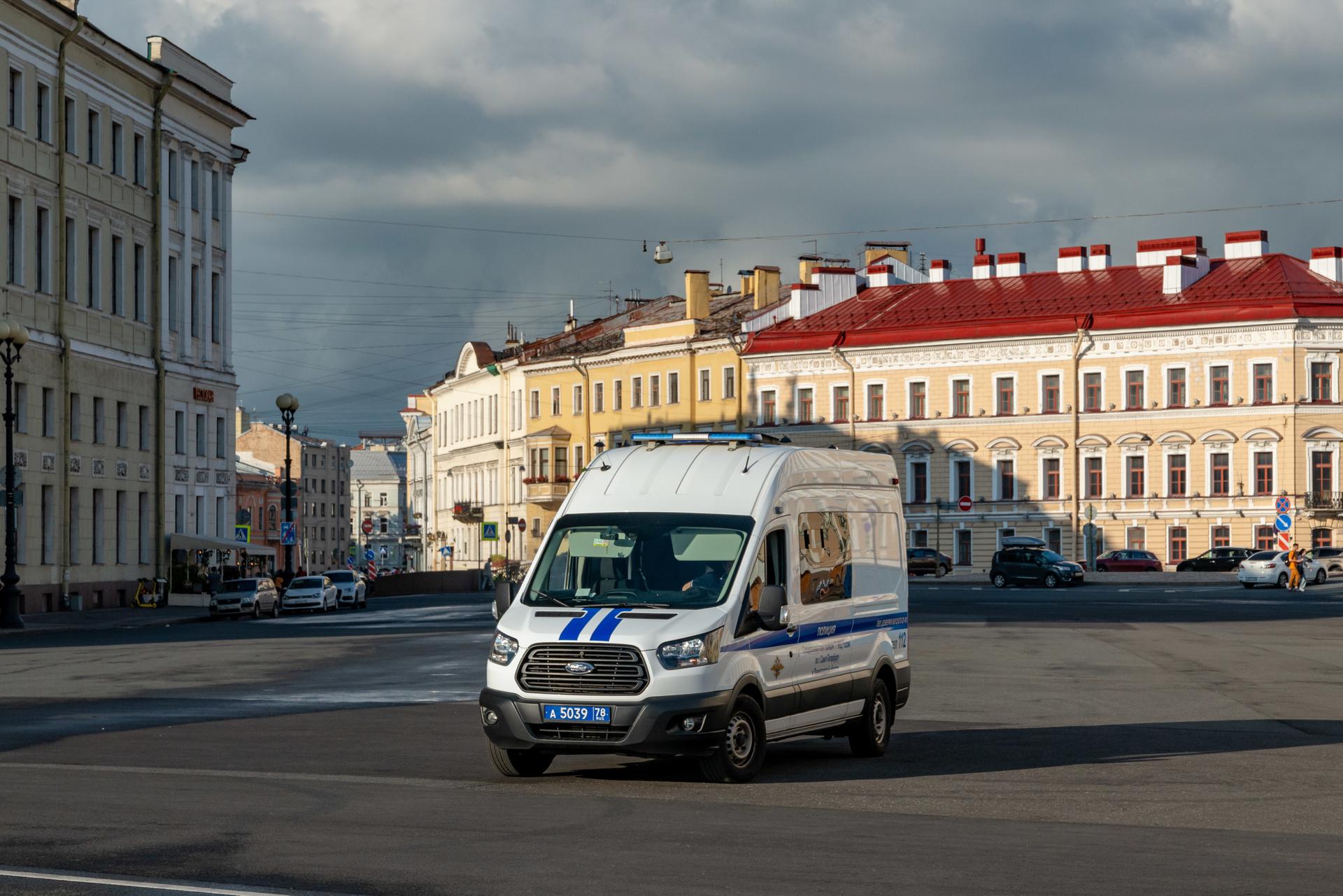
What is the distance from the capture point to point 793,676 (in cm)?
1416

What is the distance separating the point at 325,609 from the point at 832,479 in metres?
49.0

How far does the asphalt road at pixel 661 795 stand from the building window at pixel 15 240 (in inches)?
1105

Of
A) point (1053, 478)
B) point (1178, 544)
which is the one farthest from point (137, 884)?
point (1053, 478)

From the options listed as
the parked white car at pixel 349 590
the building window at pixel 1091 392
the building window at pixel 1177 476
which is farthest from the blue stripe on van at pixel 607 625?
the building window at pixel 1091 392

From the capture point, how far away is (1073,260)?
89375mm

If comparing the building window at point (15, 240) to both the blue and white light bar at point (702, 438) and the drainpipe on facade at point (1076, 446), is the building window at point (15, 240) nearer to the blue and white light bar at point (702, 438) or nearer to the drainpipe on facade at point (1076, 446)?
the blue and white light bar at point (702, 438)

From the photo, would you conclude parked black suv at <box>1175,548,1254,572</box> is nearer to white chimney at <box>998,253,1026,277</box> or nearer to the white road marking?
white chimney at <box>998,253,1026,277</box>

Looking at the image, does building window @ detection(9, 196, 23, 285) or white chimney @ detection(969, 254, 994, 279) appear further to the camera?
white chimney @ detection(969, 254, 994, 279)

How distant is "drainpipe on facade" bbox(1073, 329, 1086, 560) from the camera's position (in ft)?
271

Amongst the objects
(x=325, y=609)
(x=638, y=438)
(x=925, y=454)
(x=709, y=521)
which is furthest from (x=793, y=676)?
(x=925, y=454)

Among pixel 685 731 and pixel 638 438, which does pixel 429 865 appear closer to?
pixel 685 731

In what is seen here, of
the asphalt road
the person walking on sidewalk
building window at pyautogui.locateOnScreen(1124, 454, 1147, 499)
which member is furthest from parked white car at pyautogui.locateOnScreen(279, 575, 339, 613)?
building window at pyautogui.locateOnScreen(1124, 454, 1147, 499)

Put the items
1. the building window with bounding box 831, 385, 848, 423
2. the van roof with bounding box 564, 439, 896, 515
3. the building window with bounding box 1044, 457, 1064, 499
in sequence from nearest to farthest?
1. the van roof with bounding box 564, 439, 896, 515
2. the building window with bounding box 1044, 457, 1064, 499
3. the building window with bounding box 831, 385, 848, 423

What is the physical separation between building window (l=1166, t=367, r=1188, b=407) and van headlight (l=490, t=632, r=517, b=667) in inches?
2795
